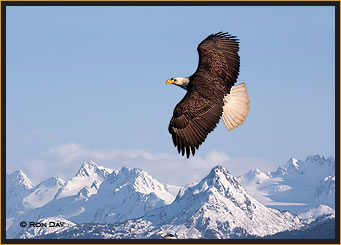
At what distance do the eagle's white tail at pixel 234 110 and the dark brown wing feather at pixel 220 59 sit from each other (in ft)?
1.42

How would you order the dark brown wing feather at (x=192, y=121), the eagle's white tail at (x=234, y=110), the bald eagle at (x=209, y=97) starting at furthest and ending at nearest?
1. the eagle's white tail at (x=234, y=110)
2. the bald eagle at (x=209, y=97)
3. the dark brown wing feather at (x=192, y=121)

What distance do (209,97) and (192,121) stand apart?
1443 mm

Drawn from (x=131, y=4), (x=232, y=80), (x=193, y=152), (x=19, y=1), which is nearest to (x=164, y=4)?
(x=131, y=4)

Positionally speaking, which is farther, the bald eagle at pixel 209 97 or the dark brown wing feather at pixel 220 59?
the dark brown wing feather at pixel 220 59

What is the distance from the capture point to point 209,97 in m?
17.8

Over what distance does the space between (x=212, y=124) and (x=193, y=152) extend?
1.36m

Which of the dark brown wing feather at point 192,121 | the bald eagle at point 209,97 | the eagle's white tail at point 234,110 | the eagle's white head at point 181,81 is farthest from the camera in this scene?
the eagle's white head at point 181,81

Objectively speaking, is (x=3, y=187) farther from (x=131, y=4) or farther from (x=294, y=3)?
Answer: (x=294, y=3)

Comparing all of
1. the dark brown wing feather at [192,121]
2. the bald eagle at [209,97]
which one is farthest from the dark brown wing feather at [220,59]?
the dark brown wing feather at [192,121]

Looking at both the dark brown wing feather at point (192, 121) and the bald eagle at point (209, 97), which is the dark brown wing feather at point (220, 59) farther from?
the dark brown wing feather at point (192, 121)

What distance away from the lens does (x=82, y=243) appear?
16.9 meters

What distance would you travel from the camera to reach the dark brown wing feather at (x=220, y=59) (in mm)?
19562

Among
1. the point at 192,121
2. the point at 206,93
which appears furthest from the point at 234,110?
the point at 192,121

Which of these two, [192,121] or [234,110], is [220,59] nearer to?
[234,110]
